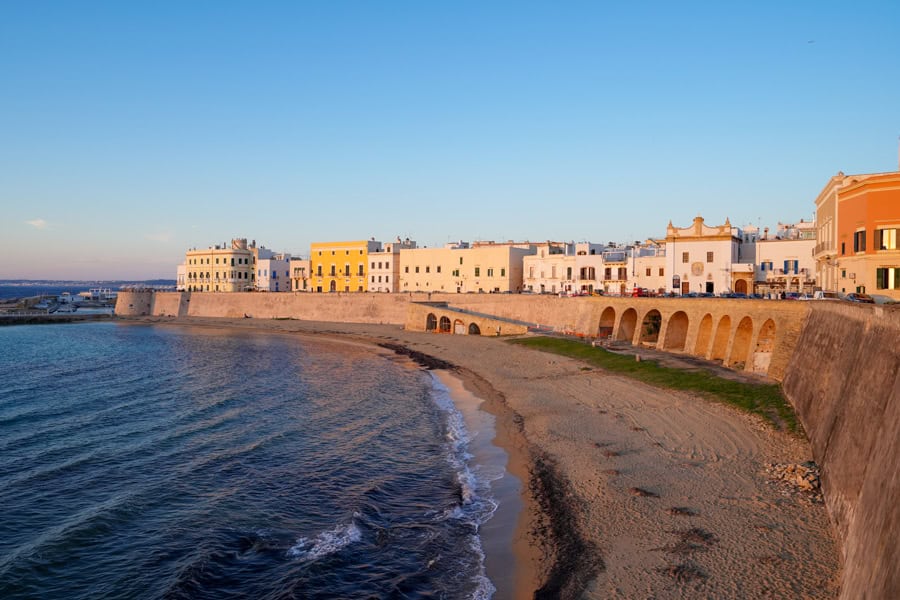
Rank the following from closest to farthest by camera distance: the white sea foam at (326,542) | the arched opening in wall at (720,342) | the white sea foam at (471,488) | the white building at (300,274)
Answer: the white sea foam at (471,488) → the white sea foam at (326,542) → the arched opening in wall at (720,342) → the white building at (300,274)

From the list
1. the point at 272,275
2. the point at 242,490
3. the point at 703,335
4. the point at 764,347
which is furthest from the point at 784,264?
the point at 272,275

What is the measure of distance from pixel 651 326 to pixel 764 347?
48.8 feet

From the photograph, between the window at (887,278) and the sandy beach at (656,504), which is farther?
the window at (887,278)

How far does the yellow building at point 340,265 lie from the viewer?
87.6 metres

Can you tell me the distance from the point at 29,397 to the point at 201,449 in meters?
17.4

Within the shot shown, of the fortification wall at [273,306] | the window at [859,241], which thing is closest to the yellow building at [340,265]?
the fortification wall at [273,306]

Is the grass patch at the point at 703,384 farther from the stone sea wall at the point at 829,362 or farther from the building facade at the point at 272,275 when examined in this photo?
the building facade at the point at 272,275

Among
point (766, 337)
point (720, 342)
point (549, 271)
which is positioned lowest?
point (720, 342)

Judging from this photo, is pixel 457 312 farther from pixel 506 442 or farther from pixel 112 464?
pixel 112 464

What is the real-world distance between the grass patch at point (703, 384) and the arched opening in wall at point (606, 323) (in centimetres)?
592

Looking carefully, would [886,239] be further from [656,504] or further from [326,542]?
[326,542]

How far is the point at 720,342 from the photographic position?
36.2 m

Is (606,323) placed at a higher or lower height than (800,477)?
higher

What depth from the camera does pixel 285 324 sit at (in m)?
79.6
